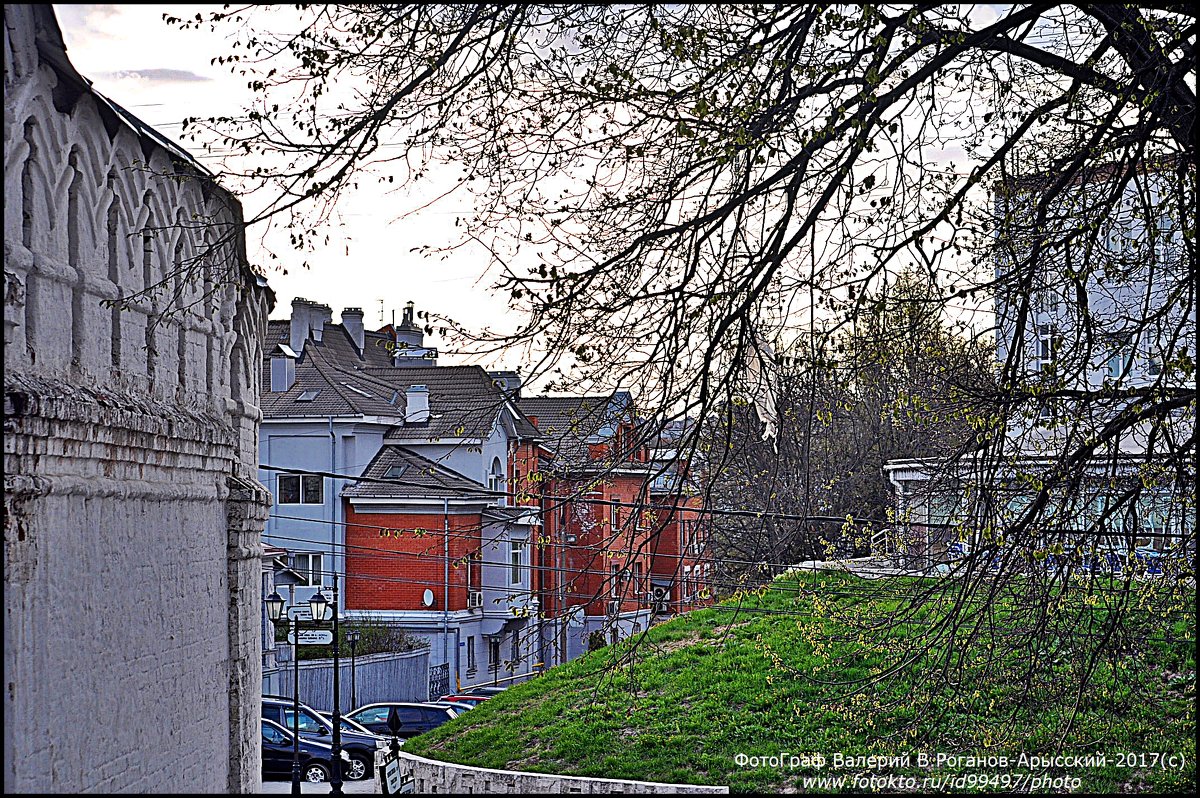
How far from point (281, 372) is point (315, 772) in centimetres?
1424

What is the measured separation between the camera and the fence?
27.2m

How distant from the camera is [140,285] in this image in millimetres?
8461

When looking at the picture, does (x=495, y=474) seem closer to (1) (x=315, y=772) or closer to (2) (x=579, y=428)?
(1) (x=315, y=772)

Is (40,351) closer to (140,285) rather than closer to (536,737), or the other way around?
(140,285)

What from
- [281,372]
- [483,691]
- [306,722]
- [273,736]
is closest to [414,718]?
[306,722]

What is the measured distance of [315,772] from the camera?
21.2m

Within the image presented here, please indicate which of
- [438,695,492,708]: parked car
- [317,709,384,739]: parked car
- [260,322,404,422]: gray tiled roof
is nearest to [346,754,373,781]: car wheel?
[317,709,384,739]: parked car

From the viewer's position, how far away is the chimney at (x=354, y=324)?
39.2 metres

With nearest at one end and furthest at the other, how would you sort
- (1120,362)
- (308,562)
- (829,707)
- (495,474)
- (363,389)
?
(829,707) < (1120,362) < (308,562) < (363,389) < (495,474)

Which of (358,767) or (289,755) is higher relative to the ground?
(289,755)

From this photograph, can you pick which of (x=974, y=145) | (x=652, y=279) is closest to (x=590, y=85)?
(x=652, y=279)

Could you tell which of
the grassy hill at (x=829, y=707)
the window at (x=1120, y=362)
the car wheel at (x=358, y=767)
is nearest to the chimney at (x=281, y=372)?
the car wheel at (x=358, y=767)

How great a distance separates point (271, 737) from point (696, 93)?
17955 mm

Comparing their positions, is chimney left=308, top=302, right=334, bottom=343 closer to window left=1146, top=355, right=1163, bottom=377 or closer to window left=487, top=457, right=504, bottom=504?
window left=487, top=457, right=504, bottom=504
